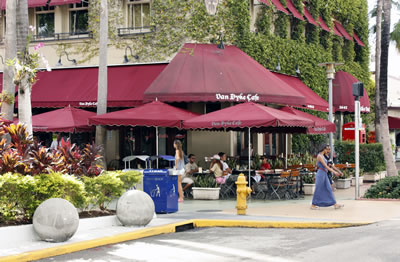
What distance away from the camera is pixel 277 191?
20578 millimetres

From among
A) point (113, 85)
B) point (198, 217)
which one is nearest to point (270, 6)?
point (113, 85)

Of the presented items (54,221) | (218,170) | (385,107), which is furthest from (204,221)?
(385,107)

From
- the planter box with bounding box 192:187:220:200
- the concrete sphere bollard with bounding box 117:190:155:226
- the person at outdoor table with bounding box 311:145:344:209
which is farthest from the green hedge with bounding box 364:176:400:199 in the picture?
the concrete sphere bollard with bounding box 117:190:155:226

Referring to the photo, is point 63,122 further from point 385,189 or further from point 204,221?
point 385,189

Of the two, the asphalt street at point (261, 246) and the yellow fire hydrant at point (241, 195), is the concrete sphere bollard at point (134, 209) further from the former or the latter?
the yellow fire hydrant at point (241, 195)

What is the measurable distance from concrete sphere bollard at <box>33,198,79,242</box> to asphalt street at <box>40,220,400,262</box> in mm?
521

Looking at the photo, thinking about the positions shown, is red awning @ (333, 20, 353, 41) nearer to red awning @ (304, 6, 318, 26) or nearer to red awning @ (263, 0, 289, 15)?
red awning @ (304, 6, 318, 26)

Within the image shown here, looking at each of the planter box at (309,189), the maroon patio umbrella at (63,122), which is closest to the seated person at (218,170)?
the planter box at (309,189)

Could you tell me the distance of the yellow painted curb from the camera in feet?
34.5

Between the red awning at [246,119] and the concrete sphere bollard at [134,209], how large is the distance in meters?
5.99

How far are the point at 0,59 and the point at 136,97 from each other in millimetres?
8259

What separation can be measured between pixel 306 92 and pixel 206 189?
Answer: 11.6m

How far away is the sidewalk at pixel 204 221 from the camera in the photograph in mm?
11141

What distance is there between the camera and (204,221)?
47.6ft
